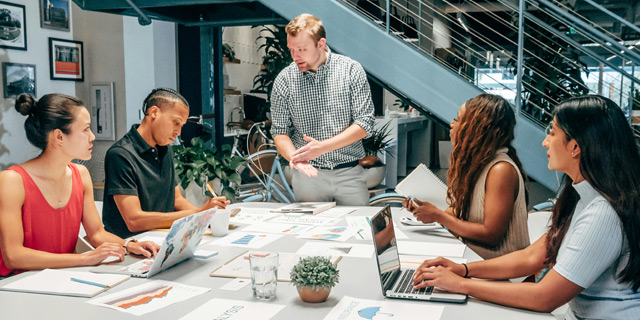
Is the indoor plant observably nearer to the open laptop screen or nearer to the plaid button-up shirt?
the plaid button-up shirt

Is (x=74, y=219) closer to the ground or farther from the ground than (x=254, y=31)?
closer to the ground

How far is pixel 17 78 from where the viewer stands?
201 inches

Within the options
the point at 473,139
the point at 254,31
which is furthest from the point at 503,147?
the point at 254,31

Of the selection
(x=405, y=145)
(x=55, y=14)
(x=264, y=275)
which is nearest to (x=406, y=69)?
(x=264, y=275)

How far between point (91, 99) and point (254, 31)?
3.32 m

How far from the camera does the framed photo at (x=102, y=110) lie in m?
6.46

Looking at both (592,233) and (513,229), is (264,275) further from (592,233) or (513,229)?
(513,229)

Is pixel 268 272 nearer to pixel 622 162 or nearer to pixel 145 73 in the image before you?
pixel 622 162

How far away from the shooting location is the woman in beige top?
1.91m

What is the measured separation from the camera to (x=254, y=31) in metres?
8.98

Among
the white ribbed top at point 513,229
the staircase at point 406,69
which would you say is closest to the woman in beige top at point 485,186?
the white ribbed top at point 513,229

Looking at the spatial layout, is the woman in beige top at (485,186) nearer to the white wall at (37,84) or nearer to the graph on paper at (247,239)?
the graph on paper at (247,239)

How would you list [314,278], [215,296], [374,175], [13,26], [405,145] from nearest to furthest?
[314,278] < [215,296] < [374,175] < [13,26] < [405,145]

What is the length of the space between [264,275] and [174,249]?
0.35m
